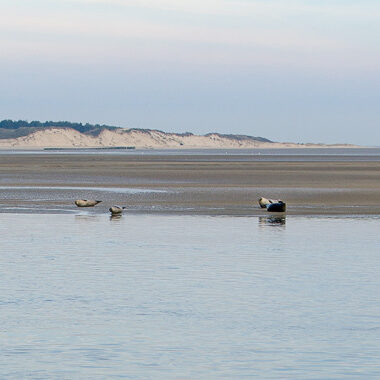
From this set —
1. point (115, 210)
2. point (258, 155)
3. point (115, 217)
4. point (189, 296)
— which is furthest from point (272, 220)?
point (258, 155)

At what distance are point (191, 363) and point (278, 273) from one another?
19.0 feet

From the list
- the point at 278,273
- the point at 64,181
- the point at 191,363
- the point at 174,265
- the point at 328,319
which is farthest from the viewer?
the point at 64,181

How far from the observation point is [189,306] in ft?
41.8

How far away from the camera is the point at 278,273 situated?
50.7ft

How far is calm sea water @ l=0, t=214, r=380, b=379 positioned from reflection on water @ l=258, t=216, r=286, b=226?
3.19 metres

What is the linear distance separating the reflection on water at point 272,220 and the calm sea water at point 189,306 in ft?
10.5

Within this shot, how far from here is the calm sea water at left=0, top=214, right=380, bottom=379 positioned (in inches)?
388

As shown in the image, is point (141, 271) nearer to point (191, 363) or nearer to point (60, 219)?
point (191, 363)

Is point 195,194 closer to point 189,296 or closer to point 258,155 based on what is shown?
point 189,296

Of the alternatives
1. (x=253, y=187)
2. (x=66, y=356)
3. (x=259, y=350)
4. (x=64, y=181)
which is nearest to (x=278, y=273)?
(x=259, y=350)

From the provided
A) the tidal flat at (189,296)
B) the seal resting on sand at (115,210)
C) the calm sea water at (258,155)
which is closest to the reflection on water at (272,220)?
the tidal flat at (189,296)

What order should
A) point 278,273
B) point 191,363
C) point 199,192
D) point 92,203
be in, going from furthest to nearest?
point 199,192 < point 92,203 < point 278,273 < point 191,363

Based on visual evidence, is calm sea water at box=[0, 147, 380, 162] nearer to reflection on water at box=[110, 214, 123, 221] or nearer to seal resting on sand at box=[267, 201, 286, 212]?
seal resting on sand at box=[267, 201, 286, 212]

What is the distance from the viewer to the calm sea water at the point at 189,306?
986 centimetres
